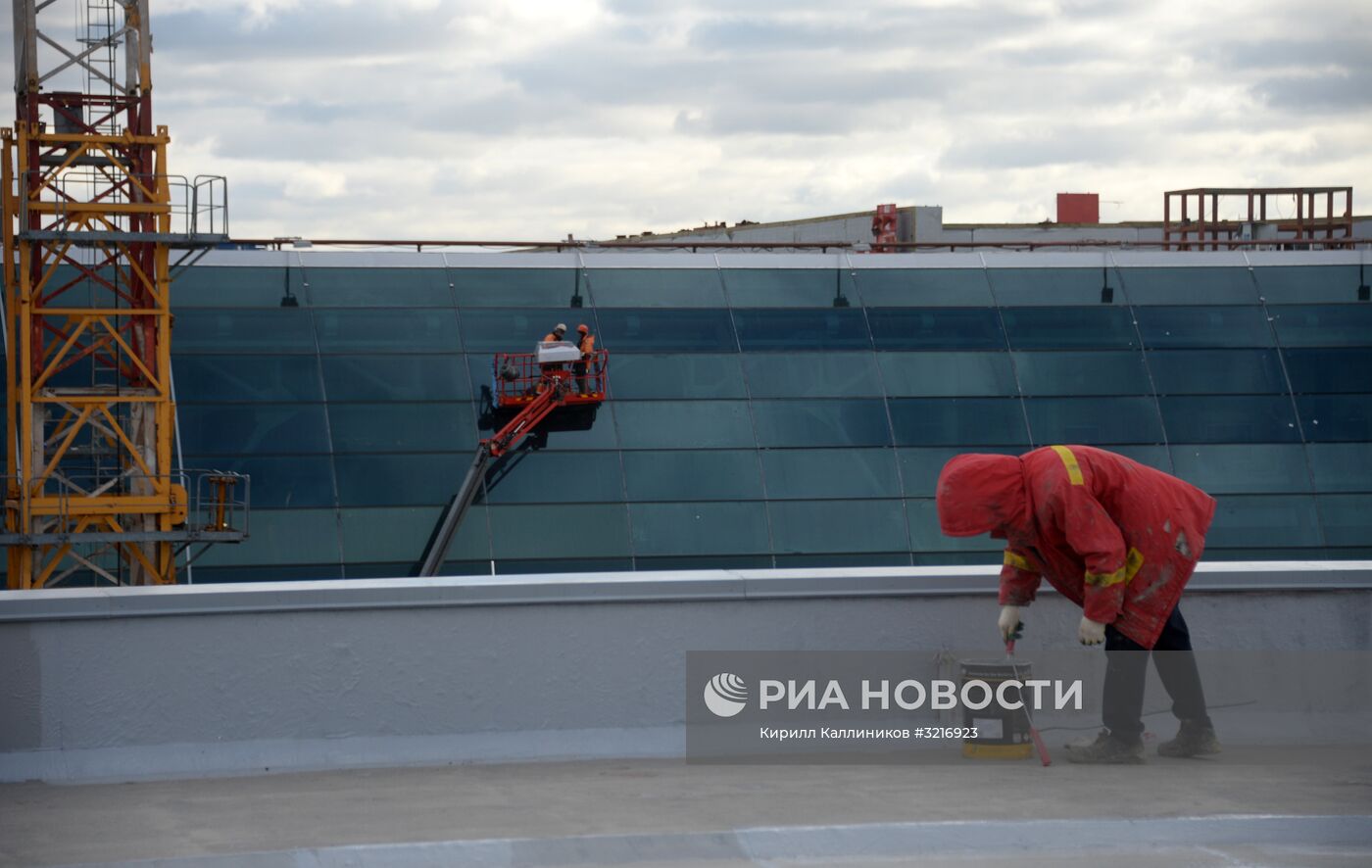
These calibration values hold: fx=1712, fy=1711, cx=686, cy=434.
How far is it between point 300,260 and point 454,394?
12.4 feet

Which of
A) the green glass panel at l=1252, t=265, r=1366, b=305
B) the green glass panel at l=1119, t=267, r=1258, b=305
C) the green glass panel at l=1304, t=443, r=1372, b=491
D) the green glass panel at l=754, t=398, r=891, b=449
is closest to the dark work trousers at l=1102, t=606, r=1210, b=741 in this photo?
the green glass panel at l=754, t=398, r=891, b=449

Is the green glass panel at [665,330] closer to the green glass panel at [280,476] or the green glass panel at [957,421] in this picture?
the green glass panel at [957,421]

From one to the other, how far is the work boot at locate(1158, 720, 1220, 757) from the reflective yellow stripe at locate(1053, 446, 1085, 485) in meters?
1.49

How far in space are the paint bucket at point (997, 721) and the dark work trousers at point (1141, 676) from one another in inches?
16.6

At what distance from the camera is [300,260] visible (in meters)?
29.8

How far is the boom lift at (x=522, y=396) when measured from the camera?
27141mm

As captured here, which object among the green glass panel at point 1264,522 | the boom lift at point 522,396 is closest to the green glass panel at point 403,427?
the boom lift at point 522,396

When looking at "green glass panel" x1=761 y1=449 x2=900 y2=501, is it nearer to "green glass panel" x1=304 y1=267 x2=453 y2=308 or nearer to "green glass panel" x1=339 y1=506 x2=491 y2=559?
"green glass panel" x1=339 y1=506 x2=491 y2=559

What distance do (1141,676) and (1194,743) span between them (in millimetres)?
489

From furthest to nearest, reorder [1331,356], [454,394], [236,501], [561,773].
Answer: [1331,356] < [454,394] < [236,501] < [561,773]

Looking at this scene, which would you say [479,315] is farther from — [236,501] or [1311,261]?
[1311,261]

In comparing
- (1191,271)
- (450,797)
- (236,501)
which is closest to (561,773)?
(450,797)

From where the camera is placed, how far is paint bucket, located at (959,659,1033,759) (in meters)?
8.40

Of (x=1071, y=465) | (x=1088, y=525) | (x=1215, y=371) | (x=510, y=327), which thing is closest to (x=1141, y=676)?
(x=1088, y=525)
